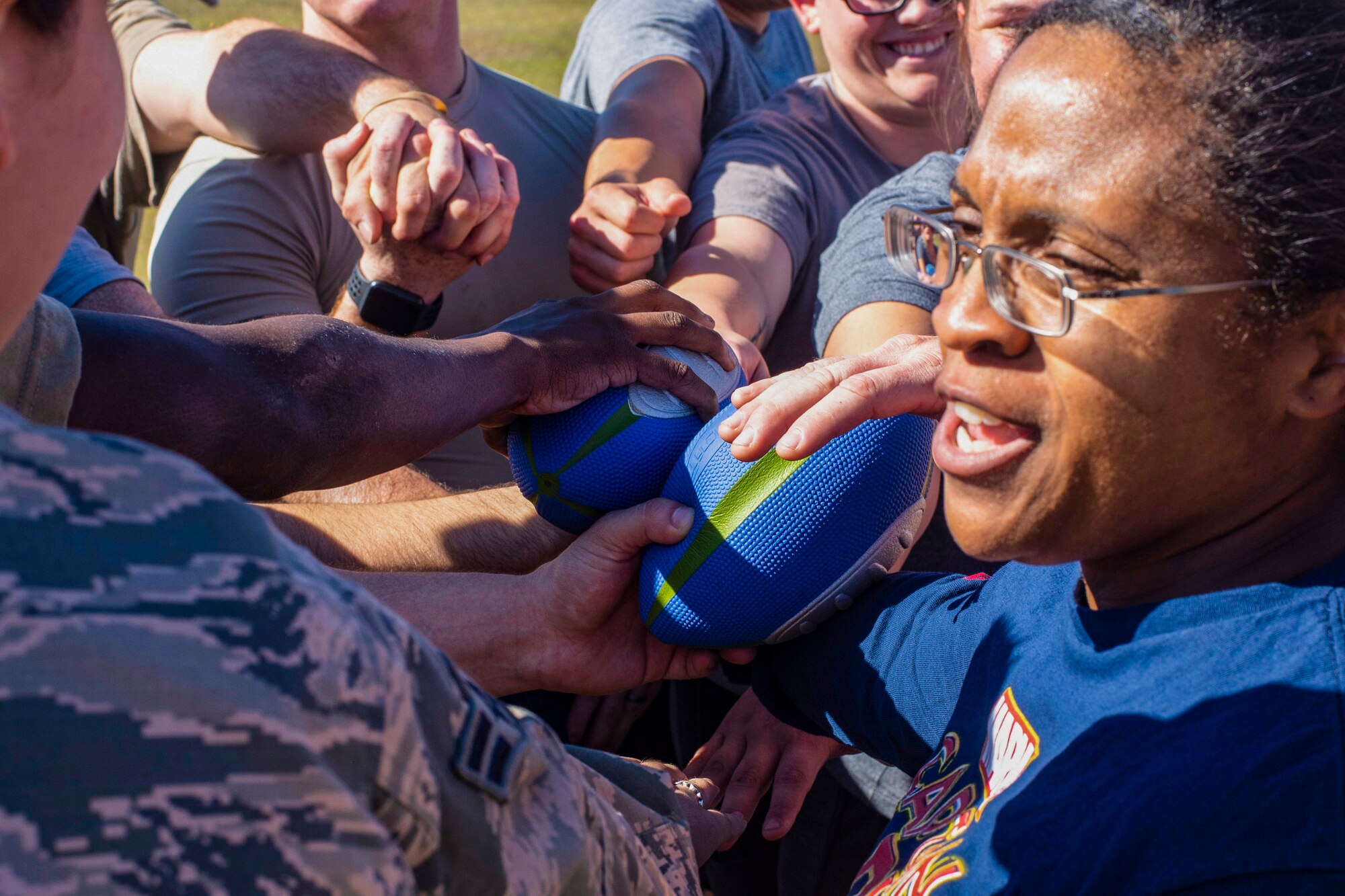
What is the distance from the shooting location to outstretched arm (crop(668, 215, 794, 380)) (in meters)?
2.88

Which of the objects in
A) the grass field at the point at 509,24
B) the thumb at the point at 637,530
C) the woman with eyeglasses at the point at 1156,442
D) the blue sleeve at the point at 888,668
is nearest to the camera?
the woman with eyeglasses at the point at 1156,442

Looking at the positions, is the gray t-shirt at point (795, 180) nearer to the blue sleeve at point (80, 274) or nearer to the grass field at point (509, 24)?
the blue sleeve at point (80, 274)

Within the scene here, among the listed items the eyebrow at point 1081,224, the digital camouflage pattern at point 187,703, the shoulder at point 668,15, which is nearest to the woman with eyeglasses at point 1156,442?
the eyebrow at point 1081,224

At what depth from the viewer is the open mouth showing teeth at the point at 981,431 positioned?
4.52ft

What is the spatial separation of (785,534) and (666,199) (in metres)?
1.45

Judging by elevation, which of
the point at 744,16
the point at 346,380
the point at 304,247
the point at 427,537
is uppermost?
the point at 744,16

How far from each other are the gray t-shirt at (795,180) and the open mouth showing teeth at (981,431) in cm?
177

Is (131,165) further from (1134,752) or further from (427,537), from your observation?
(1134,752)

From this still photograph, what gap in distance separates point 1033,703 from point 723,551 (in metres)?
0.67

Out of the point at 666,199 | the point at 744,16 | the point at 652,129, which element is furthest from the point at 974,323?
the point at 744,16

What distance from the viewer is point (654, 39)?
4082mm

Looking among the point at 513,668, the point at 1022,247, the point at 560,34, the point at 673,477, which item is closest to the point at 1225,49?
the point at 1022,247

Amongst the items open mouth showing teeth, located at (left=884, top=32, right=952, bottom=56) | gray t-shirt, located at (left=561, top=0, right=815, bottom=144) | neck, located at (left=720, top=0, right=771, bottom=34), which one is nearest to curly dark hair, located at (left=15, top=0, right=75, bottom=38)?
open mouth showing teeth, located at (left=884, top=32, right=952, bottom=56)

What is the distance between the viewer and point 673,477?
2.10 m
